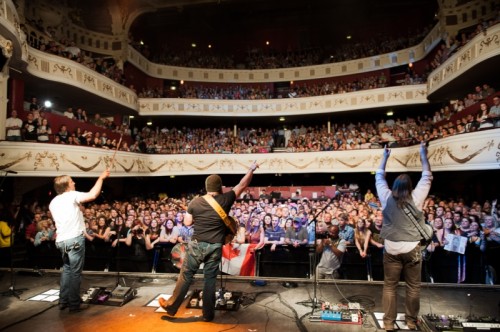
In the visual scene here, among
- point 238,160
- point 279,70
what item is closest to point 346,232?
point 238,160

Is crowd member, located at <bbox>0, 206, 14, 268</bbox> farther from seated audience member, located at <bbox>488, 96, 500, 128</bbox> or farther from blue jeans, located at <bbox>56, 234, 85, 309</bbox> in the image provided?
seated audience member, located at <bbox>488, 96, 500, 128</bbox>

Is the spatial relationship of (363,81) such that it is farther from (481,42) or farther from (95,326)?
(95,326)

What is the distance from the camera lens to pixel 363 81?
62.5ft

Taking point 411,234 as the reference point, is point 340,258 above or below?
below

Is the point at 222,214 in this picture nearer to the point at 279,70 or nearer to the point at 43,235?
the point at 43,235

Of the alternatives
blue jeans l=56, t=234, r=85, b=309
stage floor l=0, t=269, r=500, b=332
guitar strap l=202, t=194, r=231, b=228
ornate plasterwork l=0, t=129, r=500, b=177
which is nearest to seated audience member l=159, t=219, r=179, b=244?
stage floor l=0, t=269, r=500, b=332

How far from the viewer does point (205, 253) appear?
3.80m

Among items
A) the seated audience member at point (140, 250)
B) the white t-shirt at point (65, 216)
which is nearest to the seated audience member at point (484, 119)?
the seated audience member at point (140, 250)

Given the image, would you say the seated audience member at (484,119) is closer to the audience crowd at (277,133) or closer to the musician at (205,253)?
the audience crowd at (277,133)

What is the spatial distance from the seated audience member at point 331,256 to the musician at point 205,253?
2.47 m

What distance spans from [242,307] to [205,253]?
40.7 inches

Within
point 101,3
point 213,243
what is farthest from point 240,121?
point 213,243

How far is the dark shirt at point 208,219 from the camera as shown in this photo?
3824 millimetres

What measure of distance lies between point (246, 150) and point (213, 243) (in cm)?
1444
